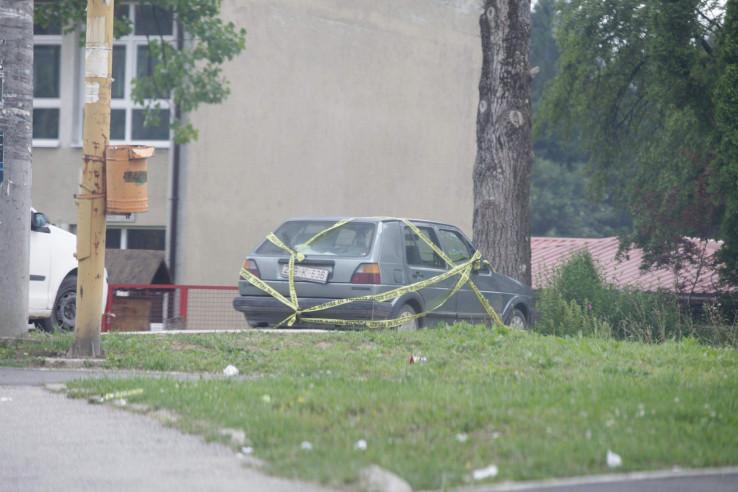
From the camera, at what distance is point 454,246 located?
16.5 m

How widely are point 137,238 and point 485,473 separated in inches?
971

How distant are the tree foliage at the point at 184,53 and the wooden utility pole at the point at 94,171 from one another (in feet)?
50.2

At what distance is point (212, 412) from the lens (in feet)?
25.1

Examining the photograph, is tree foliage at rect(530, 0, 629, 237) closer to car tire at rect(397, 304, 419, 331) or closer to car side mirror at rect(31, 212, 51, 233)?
car tire at rect(397, 304, 419, 331)

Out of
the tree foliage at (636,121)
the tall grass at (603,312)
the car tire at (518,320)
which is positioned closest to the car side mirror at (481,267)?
the car tire at (518,320)

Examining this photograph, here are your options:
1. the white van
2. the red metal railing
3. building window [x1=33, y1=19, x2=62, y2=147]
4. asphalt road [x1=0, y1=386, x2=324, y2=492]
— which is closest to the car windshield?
the white van

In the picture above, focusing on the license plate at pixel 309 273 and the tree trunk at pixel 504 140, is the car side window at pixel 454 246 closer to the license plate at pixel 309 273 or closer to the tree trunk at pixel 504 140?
the license plate at pixel 309 273

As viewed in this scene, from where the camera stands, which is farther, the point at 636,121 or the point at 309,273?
the point at 636,121

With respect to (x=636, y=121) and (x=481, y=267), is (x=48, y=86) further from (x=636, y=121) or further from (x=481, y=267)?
(x=481, y=267)

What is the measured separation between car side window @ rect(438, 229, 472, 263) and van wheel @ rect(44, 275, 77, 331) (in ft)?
15.5

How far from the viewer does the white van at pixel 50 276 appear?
1543cm

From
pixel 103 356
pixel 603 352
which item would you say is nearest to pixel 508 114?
pixel 603 352

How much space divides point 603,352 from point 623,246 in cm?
2312

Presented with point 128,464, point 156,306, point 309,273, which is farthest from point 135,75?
point 128,464
